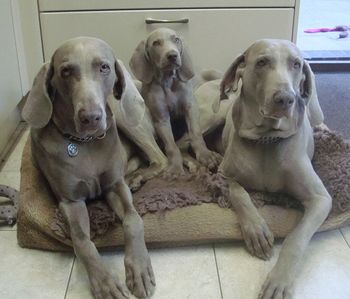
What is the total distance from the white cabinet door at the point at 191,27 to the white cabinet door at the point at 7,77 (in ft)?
0.60

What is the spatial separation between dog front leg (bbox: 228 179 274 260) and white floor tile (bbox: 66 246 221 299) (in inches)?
5.4

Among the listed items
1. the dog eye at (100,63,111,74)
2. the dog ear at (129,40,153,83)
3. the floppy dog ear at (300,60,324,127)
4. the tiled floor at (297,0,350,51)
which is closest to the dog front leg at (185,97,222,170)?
the dog ear at (129,40,153,83)

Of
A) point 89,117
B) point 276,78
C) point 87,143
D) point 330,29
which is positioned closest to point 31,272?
point 87,143

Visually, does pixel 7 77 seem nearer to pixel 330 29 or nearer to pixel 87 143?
pixel 87 143

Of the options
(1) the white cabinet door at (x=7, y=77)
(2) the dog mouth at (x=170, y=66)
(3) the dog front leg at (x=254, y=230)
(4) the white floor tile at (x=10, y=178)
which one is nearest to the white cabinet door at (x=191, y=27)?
(1) the white cabinet door at (x=7, y=77)

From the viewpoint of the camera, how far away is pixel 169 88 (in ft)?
7.82

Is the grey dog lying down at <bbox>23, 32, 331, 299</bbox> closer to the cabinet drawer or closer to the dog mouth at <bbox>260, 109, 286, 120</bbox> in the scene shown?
the dog mouth at <bbox>260, 109, 286, 120</bbox>

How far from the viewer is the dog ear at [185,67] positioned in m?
2.35

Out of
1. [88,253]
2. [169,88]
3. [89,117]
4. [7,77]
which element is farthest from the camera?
[7,77]

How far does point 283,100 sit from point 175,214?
54 centimetres

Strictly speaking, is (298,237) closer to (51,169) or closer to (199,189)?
(199,189)

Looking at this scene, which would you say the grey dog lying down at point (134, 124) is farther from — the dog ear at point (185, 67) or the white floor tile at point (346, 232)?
the dog ear at point (185, 67)

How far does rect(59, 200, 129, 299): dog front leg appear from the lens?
5.45 ft

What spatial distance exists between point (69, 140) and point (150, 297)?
1.87 feet
